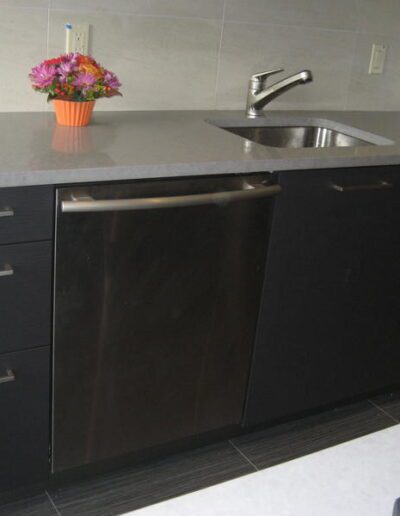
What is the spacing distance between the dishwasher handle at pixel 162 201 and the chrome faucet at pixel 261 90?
0.55m

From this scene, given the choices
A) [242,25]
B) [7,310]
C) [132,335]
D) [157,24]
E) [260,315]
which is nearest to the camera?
[7,310]

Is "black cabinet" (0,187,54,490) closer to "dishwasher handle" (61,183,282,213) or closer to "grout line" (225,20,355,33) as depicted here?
"dishwasher handle" (61,183,282,213)

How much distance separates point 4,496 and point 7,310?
0.53 meters

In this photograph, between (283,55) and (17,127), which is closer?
(17,127)

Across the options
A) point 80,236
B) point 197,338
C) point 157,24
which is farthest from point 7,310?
point 157,24

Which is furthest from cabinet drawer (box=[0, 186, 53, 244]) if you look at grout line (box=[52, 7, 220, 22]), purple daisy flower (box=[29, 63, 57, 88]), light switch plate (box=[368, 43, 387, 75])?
light switch plate (box=[368, 43, 387, 75])

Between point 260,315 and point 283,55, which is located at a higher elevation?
point 283,55

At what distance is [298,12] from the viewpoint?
2.37 m

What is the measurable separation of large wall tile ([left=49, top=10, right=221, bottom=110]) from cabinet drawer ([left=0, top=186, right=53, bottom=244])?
668 mm

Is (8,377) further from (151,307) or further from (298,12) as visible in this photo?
(298,12)

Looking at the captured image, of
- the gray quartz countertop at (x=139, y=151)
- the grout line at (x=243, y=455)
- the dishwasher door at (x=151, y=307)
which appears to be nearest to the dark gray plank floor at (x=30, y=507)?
the dishwasher door at (x=151, y=307)

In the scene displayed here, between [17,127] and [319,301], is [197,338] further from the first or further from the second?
[17,127]

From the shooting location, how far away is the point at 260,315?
1.94 meters

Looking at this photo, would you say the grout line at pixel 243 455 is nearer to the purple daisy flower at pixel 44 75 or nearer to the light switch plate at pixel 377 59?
the purple daisy flower at pixel 44 75
